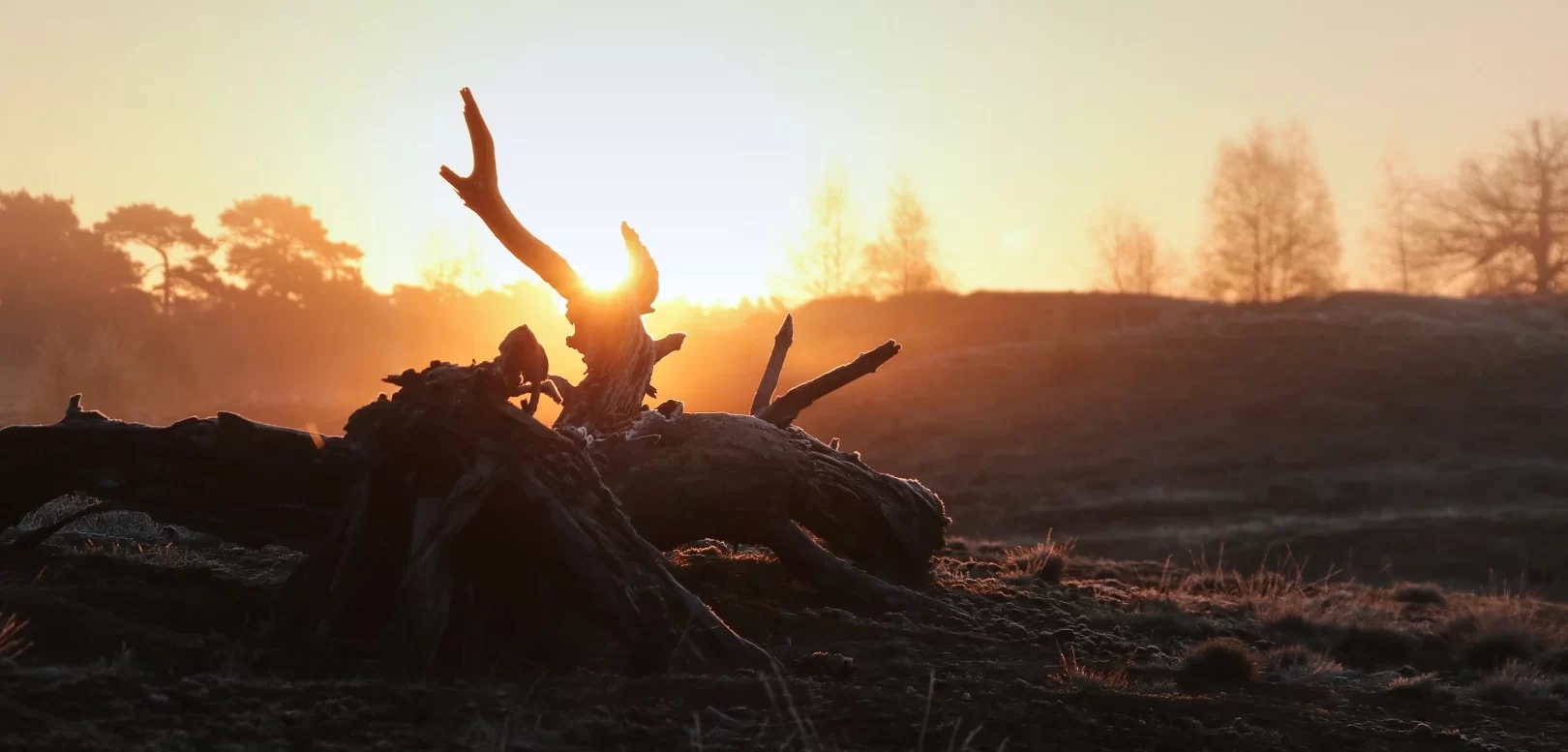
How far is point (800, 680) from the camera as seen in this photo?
237 inches

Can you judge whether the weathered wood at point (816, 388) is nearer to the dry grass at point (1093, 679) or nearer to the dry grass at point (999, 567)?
the dry grass at point (999, 567)

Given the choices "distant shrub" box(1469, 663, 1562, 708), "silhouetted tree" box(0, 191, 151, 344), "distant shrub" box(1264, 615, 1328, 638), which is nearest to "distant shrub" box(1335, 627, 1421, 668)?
"distant shrub" box(1264, 615, 1328, 638)

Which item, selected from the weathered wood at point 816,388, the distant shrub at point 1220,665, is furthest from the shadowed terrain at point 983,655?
the weathered wood at point 816,388

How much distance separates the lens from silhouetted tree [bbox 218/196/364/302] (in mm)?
63875

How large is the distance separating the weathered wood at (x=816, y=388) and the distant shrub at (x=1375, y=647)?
4600 millimetres

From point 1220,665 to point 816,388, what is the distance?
15.3 feet

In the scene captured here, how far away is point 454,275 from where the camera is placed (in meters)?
71.5

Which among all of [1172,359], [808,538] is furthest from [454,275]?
[808,538]

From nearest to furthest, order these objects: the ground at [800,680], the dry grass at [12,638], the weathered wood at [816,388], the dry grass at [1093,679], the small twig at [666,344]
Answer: the ground at [800,680]
the dry grass at [12,638]
the dry grass at [1093,679]
the small twig at [666,344]
the weathered wood at [816,388]

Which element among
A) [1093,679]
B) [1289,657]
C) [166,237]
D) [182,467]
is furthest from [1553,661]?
[166,237]

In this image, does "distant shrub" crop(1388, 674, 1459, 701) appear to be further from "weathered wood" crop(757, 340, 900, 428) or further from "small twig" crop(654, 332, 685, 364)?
"small twig" crop(654, 332, 685, 364)

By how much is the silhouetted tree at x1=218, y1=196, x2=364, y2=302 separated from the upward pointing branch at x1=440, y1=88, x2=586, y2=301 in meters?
60.9

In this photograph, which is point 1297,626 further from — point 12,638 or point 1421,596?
point 12,638

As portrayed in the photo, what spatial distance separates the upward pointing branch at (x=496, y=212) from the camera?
8062 millimetres
